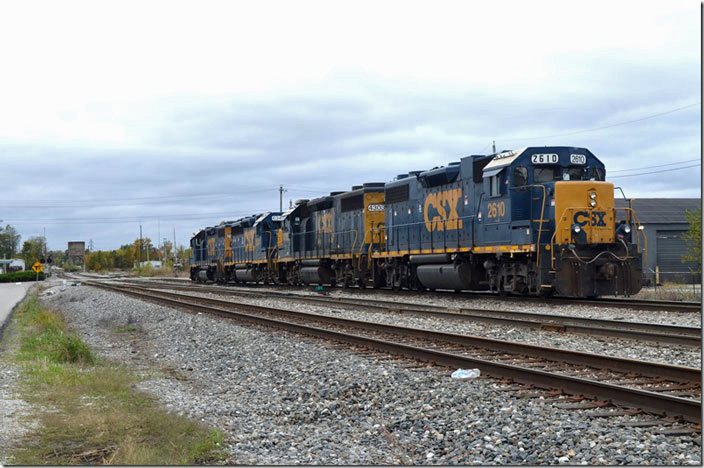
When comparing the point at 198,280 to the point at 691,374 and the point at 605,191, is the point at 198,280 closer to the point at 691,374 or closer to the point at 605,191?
the point at 605,191

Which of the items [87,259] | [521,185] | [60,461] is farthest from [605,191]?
[87,259]

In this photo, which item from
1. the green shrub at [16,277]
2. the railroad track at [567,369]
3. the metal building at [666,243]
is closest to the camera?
the railroad track at [567,369]

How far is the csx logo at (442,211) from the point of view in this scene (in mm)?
21438

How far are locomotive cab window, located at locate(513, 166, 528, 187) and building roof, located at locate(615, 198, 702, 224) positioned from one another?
86.2 ft

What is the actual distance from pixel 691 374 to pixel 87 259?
582 ft

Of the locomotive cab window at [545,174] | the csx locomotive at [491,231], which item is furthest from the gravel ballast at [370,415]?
the locomotive cab window at [545,174]

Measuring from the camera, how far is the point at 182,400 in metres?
8.41

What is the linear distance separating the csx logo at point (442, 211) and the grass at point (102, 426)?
12622 millimetres

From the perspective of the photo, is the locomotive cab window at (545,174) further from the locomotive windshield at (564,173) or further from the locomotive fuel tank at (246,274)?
the locomotive fuel tank at (246,274)

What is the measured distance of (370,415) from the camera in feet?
23.7

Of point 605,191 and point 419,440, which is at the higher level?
point 605,191

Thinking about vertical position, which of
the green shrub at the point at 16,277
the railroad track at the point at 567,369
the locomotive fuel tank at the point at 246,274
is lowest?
the green shrub at the point at 16,277

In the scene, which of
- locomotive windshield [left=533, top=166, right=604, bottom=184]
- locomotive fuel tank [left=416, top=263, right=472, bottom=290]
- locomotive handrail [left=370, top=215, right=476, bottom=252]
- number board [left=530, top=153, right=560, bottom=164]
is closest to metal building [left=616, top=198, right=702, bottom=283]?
locomotive handrail [left=370, top=215, right=476, bottom=252]

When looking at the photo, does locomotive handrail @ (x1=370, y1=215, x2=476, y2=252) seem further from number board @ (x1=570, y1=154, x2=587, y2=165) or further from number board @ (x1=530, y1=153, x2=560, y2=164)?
number board @ (x1=570, y1=154, x2=587, y2=165)
